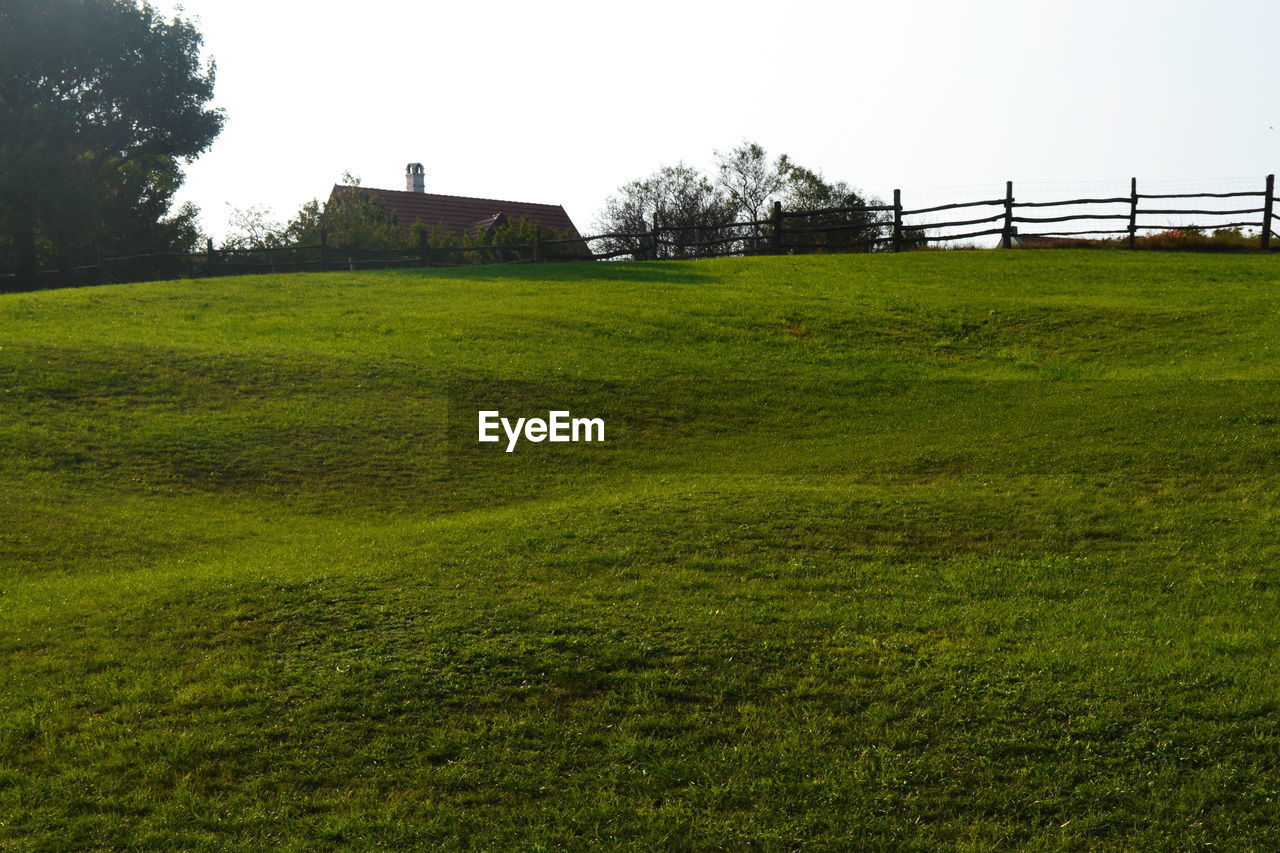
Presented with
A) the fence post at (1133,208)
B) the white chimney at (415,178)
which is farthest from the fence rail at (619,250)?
the white chimney at (415,178)

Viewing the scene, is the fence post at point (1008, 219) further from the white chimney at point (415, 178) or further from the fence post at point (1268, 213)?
the white chimney at point (415, 178)

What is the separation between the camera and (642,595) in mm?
8984

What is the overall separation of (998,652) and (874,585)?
175cm

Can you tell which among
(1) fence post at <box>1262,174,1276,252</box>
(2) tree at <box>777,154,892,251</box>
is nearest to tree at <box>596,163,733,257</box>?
(2) tree at <box>777,154,892,251</box>

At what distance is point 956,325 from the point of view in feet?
74.9

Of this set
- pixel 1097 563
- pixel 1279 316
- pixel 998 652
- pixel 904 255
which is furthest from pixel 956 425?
pixel 904 255

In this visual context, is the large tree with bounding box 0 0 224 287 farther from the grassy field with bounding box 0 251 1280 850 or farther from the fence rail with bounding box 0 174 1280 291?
the grassy field with bounding box 0 251 1280 850

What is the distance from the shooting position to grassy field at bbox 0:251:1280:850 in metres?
5.96

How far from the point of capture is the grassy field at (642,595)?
5.96 metres

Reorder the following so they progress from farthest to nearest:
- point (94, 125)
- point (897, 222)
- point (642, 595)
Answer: point (94, 125)
point (897, 222)
point (642, 595)

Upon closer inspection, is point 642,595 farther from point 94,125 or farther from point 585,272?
point 94,125

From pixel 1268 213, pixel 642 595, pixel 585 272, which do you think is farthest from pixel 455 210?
pixel 642 595

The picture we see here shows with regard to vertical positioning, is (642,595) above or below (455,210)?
below

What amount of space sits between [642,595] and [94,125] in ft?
156
